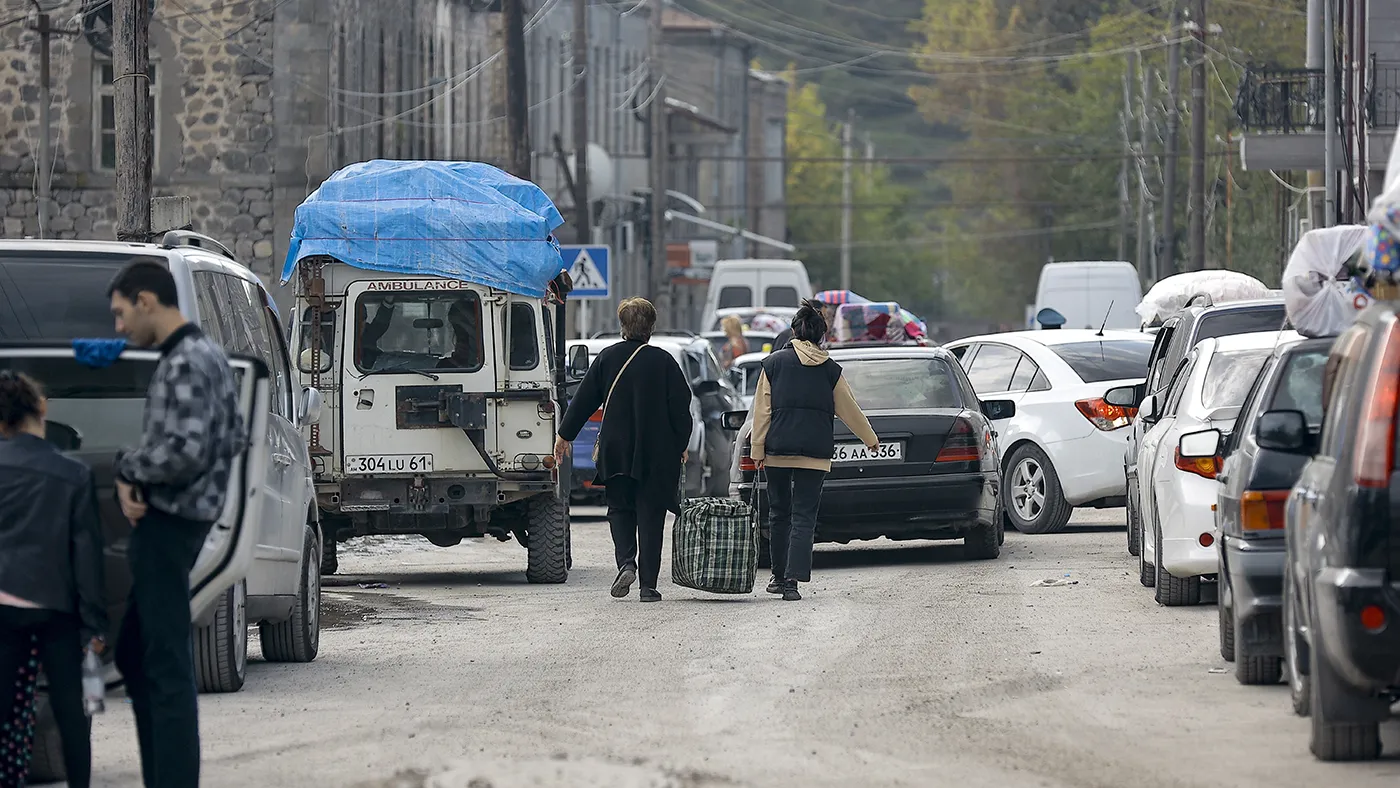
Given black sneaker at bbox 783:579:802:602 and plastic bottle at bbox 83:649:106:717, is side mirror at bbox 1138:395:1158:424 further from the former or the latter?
plastic bottle at bbox 83:649:106:717

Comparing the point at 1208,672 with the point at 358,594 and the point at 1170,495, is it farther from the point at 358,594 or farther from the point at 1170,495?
the point at 358,594

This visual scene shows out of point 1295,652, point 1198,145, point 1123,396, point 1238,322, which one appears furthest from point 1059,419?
point 1198,145

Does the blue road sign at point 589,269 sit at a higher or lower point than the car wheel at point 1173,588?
higher

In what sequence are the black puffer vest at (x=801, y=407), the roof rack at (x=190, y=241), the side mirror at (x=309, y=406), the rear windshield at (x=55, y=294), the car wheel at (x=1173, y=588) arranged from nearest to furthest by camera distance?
the rear windshield at (x=55, y=294), the roof rack at (x=190, y=241), the side mirror at (x=309, y=406), the car wheel at (x=1173, y=588), the black puffer vest at (x=801, y=407)

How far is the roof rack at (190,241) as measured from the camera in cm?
1060

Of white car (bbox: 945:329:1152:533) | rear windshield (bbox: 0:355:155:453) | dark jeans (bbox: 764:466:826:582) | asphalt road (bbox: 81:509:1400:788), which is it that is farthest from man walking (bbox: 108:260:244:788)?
white car (bbox: 945:329:1152:533)

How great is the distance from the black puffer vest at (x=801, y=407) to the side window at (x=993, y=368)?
239 inches

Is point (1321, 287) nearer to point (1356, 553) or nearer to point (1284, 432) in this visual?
point (1284, 432)

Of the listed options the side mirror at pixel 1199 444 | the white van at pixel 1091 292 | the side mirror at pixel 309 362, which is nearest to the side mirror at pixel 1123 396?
the side mirror at pixel 1199 444

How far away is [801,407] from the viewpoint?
14.0m

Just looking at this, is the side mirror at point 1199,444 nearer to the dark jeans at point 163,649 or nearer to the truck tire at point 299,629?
the truck tire at point 299,629

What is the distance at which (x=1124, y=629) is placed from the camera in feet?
39.4

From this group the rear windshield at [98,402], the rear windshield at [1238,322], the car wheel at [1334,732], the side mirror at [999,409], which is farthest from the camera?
the side mirror at [999,409]

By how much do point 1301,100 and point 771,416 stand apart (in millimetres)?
21602
